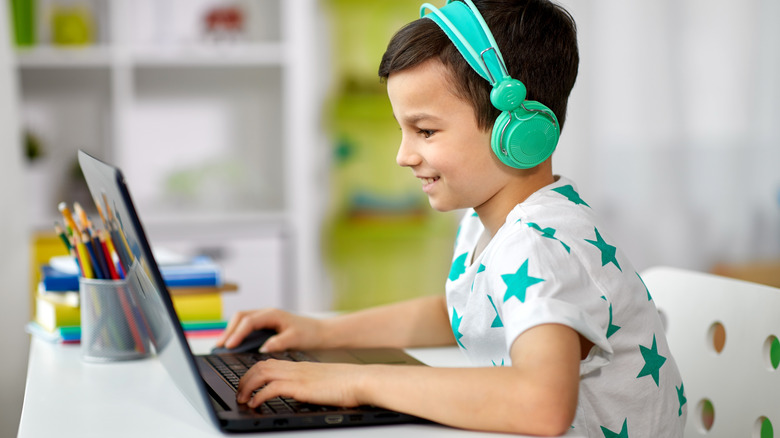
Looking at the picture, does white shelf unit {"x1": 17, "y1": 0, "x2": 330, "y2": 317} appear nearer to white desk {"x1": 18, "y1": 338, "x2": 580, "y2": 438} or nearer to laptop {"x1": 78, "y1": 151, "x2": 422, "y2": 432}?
white desk {"x1": 18, "y1": 338, "x2": 580, "y2": 438}

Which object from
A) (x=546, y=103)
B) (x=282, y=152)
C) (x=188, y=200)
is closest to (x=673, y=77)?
(x=282, y=152)

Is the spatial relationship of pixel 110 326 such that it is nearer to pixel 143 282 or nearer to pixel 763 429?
pixel 143 282

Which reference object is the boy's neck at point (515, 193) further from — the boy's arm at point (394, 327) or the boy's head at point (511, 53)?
the boy's arm at point (394, 327)

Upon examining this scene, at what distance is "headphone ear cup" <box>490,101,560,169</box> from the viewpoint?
0.79 meters

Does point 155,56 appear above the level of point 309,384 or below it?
above

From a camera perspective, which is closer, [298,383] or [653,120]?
[298,383]

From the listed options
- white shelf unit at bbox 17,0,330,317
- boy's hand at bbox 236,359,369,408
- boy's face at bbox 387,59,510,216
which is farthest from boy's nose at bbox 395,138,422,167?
white shelf unit at bbox 17,0,330,317

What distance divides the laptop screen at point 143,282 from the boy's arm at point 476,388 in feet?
0.23

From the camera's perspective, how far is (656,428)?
788mm

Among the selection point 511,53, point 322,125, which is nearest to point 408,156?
point 511,53

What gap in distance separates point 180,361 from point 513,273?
29 centimetres

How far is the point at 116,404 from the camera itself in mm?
776

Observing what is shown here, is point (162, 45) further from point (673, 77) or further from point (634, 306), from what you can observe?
point (634, 306)

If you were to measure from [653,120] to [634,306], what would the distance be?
2186 millimetres
